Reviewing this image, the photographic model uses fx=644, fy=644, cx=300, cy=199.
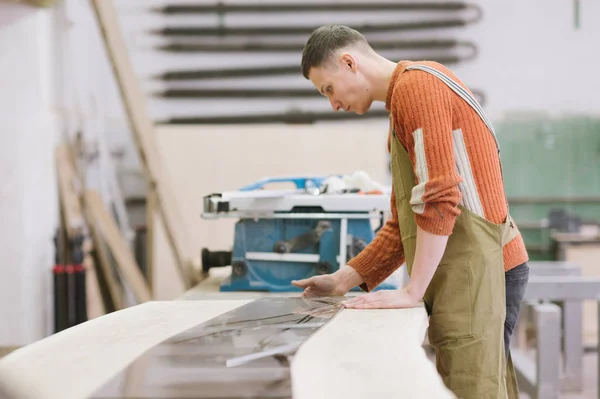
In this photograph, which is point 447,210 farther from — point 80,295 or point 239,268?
point 80,295

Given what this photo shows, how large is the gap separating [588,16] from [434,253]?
160 inches

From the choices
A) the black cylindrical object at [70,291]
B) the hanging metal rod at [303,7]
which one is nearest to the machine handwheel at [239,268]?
the black cylindrical object at [70,291]

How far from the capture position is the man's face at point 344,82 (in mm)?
1558

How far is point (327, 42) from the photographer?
5.10 ft

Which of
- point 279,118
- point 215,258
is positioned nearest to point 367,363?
point 215,258

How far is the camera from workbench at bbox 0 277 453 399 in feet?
2.79

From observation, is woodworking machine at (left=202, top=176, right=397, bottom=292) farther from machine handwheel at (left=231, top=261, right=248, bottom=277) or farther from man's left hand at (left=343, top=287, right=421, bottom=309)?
man's left hand at (left=343, top=287, right=421, bottom=309)

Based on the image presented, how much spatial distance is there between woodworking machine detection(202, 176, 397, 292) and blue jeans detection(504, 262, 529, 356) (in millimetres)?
706

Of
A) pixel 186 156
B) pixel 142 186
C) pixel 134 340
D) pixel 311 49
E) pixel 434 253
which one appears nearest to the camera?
pixel 134 340

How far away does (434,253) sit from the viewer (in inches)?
53.4

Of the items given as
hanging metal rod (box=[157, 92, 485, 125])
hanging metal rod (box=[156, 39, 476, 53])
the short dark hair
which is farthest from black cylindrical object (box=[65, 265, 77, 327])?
the short dark hair

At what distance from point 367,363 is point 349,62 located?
32.6 inches

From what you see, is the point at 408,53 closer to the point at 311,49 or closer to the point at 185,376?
the point at 311,49

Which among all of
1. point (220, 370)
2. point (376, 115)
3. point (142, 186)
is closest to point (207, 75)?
point (142, 186)
